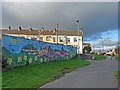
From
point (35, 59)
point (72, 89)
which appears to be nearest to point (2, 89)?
point (72, 89)

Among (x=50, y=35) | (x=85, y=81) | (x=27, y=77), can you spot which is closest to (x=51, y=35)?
(x=50, y=35)

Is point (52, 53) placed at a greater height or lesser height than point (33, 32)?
lesser

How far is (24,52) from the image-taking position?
28.0 metres

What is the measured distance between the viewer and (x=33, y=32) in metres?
103

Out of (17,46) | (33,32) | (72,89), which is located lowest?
(72,89)

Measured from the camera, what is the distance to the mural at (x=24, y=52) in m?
22.9

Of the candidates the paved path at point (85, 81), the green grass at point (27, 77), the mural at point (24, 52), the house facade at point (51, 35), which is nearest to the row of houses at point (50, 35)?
the house facade at point (51, 35)

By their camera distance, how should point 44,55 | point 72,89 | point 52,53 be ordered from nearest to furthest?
1. point 72,89
2. point 44,55
3. point 52,53

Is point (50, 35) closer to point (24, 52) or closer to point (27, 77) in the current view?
point (24, 52)

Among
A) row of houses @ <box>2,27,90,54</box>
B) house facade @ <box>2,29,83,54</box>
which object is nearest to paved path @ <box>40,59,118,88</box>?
house facade @ <box>2,29,83,54</box>

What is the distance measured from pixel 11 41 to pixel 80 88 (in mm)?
13259

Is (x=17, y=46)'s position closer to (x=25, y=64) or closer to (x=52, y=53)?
(x=25, y=64)

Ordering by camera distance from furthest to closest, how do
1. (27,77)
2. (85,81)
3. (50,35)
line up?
(50,35) < (27,77) < (85,81)

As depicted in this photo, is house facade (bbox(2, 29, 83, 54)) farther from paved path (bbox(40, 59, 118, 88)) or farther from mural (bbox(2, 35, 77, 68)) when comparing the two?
paved path (bbox(40, 59, 118, 88))
